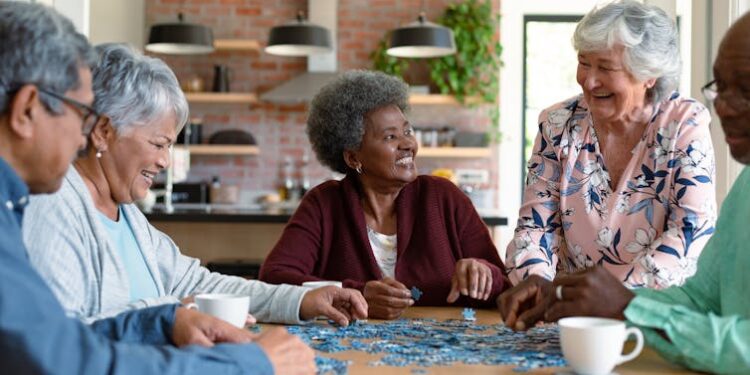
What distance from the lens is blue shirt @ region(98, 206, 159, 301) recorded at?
6.39ft

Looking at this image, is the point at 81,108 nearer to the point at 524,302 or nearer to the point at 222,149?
the point at 524,302

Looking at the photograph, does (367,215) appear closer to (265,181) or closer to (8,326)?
(8,326)

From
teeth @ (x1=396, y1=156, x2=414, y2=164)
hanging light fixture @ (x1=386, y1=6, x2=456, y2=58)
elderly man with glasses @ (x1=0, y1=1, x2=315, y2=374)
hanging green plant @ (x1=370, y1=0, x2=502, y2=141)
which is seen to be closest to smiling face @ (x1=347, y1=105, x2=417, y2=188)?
teeth @ (x1=396, y1=156, x2=414, y2=164)

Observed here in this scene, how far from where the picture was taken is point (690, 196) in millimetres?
2129

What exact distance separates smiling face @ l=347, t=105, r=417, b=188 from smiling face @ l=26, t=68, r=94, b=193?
1.54 m

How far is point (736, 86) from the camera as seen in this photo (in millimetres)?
1538

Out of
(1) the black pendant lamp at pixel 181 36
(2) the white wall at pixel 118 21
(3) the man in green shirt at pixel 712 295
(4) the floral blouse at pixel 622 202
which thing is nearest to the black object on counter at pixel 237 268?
(1) the black pendant lamp at pixel 181 36

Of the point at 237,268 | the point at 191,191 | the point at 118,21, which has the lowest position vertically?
the point at 237,268

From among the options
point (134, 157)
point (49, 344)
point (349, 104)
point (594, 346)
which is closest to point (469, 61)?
point (349, 104)

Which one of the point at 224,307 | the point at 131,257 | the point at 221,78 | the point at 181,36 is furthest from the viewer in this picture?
the point at 221,78

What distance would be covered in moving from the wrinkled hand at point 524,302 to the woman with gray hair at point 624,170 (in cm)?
32

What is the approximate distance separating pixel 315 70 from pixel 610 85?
6071 mm

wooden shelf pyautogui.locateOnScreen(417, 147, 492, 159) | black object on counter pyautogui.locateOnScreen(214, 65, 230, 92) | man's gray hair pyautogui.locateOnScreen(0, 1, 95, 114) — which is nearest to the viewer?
man's gray hair pyautogui.locateOnScreen(0, 1, 95, 114)

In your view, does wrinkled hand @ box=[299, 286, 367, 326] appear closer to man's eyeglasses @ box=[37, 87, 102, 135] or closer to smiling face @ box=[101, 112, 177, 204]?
smiling face @ box=[101, 112, 177, 204]
